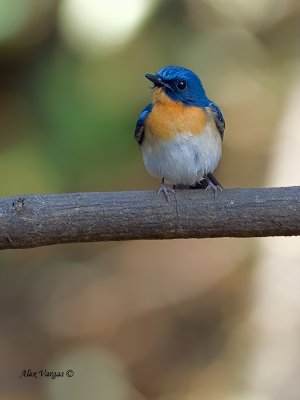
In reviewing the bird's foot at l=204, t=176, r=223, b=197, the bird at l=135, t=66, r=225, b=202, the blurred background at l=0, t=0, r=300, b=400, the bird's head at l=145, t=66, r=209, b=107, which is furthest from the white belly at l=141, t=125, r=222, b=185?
the blurred background at l=0, t=0, r=300, b=400

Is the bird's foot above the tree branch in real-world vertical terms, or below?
above

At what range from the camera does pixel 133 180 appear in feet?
23.1

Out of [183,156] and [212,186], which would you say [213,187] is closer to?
[212,186]

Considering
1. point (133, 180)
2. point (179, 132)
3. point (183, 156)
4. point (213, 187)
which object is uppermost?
point (133, 180)

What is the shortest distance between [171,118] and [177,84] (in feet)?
0.69

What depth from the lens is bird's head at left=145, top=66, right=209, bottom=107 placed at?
454 centimetres

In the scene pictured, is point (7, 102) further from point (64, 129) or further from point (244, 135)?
point (244, 135)

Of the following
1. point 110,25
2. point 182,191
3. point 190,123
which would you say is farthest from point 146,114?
point 110,25

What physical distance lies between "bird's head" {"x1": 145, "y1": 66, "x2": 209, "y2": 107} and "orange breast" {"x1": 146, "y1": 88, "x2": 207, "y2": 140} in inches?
1.1

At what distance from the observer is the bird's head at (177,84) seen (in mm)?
4539

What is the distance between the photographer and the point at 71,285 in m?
→ 6.93

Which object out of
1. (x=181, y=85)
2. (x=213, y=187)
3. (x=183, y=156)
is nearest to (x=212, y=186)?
(x=213, y=187)

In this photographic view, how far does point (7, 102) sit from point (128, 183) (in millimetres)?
1325

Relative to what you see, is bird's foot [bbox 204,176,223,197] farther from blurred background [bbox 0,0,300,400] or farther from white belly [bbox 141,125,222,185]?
blurred background [bbox 0,0,300,400]
